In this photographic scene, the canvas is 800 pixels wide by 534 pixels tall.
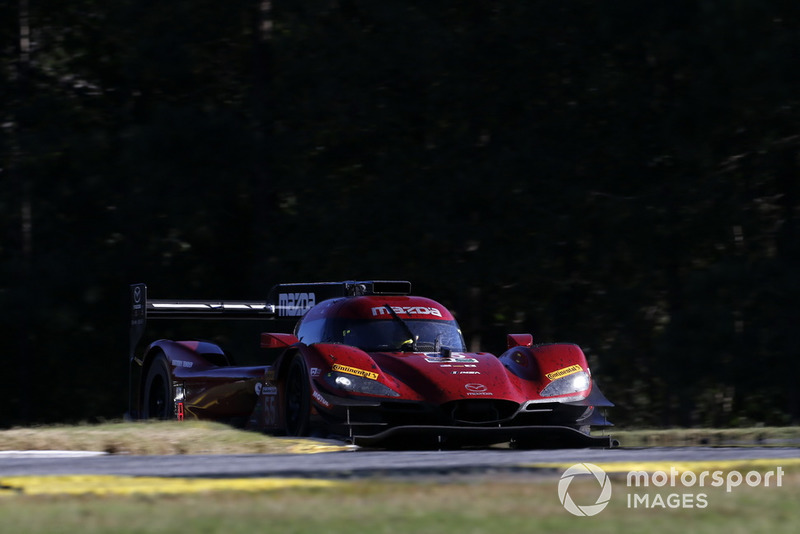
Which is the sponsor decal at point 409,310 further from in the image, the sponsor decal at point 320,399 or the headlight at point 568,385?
the headlight at point 568,385

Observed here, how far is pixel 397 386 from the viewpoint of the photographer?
1098 centimetres

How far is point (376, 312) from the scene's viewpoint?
12391 millimetres

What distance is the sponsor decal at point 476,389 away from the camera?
10898mm

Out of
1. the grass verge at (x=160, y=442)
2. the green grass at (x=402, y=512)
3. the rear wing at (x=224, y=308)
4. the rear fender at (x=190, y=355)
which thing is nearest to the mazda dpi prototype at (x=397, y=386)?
the rear fender at (x=190, y=355)

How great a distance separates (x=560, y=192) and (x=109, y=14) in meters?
10.1

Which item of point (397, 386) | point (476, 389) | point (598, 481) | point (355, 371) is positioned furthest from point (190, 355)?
point (598, 481)

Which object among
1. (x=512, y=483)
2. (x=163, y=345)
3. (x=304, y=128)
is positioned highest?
(x=304, y=128)

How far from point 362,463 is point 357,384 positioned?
2833 millimetres

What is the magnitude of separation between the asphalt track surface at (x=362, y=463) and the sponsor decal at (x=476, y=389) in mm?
1706

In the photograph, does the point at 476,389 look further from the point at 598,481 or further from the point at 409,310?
the point at 598,481

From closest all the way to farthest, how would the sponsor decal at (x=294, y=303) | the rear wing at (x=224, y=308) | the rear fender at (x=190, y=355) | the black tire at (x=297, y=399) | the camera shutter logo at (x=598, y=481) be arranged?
the camera shutter logo at (x=598, y=481) < the black tire at (x=297, y=399) < the rear fender at (x=190, y=355) < the sponsor decal at (x=294, y=303) < the rear wing at (x=224, y=308)

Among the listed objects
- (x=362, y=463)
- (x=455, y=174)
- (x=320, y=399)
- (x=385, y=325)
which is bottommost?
(x=362, y=463)

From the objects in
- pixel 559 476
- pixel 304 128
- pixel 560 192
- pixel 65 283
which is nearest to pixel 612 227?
pixel 560 192

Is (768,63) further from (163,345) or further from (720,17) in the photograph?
(163,345)
